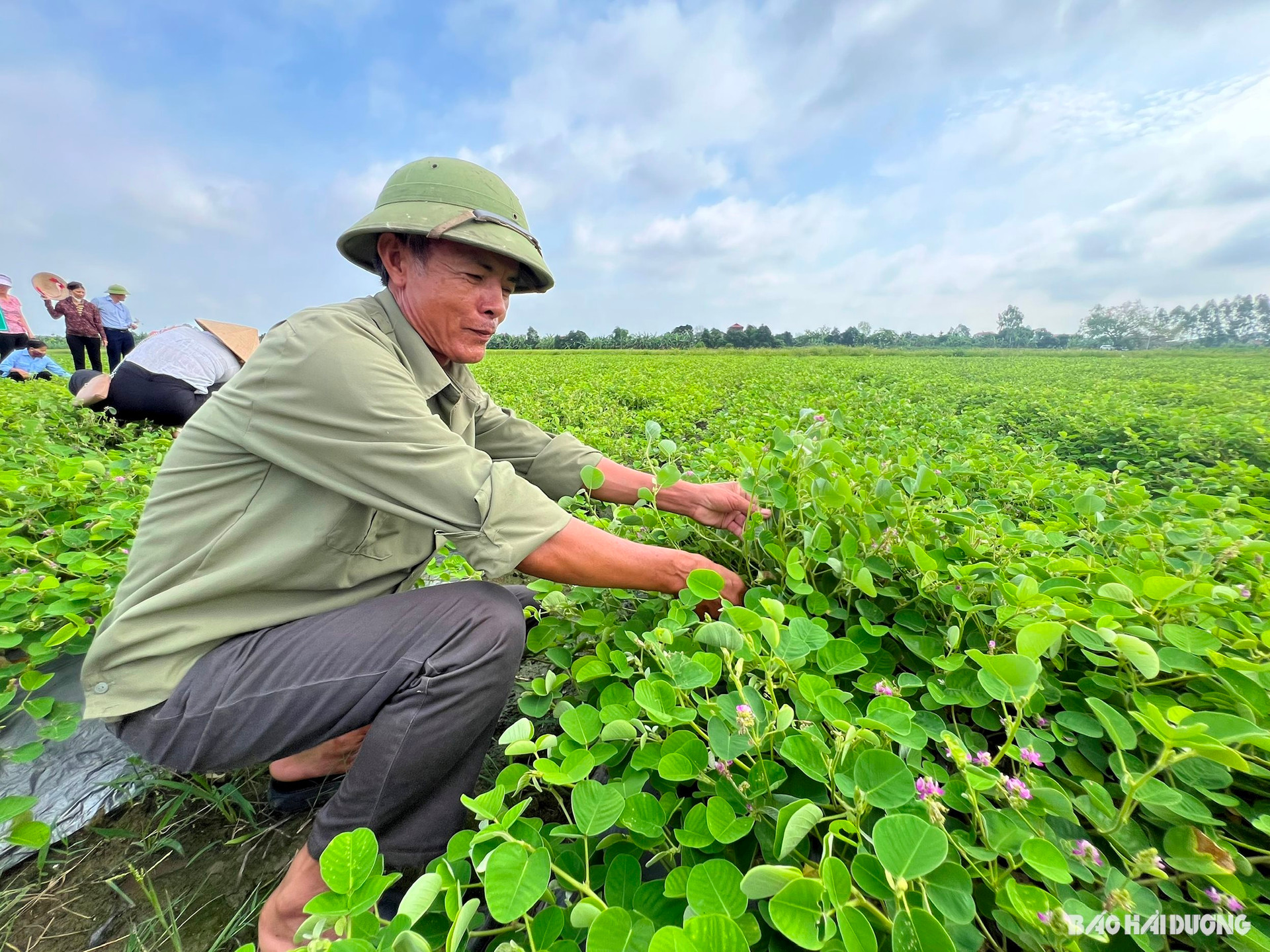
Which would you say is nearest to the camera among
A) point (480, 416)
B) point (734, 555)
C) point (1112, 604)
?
point (1112, 604)

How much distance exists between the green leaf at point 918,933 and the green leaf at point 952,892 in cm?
9

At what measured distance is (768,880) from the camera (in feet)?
2.05

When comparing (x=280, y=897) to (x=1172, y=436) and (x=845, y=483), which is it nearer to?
(x=845, y=483)

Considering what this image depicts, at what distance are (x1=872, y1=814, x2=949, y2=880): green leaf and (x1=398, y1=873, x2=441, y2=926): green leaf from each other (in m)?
0.57

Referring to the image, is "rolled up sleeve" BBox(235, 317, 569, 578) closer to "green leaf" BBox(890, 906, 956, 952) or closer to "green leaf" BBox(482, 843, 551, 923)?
"green leaf" BBox(482, 843, 551, 923)

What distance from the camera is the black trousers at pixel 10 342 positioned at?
8508mm

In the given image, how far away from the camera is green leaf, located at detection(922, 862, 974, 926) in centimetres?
67

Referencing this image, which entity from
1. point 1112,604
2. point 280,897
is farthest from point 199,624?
point 1112,604

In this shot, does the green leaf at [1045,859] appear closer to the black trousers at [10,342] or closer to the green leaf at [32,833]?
the green leaf at [32,833]

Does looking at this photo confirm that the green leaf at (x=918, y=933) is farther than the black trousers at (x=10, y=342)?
No

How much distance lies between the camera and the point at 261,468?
4.77ft

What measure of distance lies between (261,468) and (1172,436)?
241 inches

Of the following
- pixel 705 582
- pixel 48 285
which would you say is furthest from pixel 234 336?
pixel 48 285

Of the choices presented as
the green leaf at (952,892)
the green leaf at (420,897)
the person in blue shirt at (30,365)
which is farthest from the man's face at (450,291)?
the person in blue shirt at (30,365)
